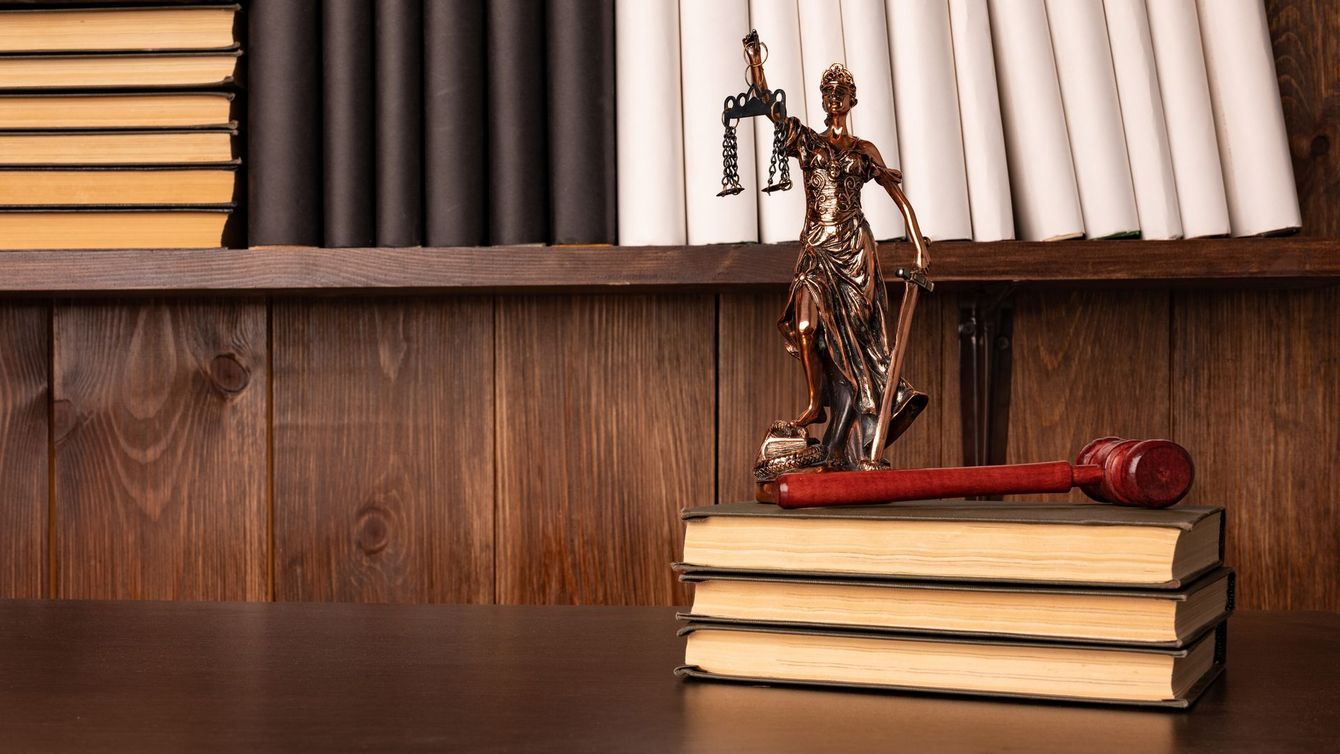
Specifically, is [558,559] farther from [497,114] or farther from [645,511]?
[497,114]

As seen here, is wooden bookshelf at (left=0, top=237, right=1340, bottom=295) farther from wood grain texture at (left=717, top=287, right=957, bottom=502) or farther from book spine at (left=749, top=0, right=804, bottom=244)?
wood grain texture at (left=717, top=287, right=957, bottom=502)

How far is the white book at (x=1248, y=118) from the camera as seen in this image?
3.22ft

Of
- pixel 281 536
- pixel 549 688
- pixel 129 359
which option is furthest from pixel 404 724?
pixel 129 359

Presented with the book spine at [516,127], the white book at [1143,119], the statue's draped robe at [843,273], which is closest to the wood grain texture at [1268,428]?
the white book at [1143,119]

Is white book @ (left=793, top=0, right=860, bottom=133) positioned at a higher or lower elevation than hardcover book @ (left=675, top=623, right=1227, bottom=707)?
higher

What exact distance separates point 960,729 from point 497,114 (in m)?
0.71

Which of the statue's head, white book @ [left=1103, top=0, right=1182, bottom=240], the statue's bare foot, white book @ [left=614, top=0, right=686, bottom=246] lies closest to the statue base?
the statue's bare foot

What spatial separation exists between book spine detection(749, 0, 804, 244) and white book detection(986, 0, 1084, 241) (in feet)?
0.59

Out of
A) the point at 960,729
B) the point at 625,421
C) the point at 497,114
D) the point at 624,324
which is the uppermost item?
the point at 497,114

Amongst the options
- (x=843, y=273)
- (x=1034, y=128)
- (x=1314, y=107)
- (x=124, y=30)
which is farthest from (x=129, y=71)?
(x=1314, y=107)

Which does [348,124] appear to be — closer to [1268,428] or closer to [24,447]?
[24,447]

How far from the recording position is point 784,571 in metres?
0.61

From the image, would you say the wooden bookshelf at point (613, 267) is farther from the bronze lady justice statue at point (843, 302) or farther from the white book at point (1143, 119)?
the bronze lady justice statue at point (843, 302)

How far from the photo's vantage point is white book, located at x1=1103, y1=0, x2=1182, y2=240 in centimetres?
98
